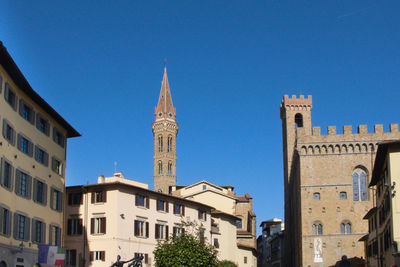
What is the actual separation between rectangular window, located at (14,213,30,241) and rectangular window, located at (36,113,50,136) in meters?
6.83

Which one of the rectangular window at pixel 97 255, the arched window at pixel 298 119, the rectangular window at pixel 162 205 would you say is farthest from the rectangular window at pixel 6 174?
the arched window at pixel 298 119

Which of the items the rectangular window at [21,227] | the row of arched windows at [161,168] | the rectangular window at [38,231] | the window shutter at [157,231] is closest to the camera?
the rectangular window at [21,227]

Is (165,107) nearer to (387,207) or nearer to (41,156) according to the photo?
(41,156)

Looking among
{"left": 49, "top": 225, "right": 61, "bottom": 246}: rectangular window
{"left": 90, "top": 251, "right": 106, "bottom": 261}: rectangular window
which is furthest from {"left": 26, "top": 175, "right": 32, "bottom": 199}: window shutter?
{"left": 90, "top": 251, "right": 106, "bottom": 261}: rectangular window

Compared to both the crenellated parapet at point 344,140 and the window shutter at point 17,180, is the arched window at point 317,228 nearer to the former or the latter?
the crenellated parapet at point 344,140

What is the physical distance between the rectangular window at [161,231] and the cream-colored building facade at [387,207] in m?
19.2

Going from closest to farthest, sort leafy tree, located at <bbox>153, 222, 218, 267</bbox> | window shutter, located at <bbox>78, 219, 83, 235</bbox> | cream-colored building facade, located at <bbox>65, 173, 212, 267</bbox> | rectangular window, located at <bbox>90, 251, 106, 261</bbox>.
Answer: leafy tree, located at <bbox>153, 222, 218, 267</bbox>, rectangular window, located at <bbox>90, 251, 106, 261</bbox>, cream-colored building facade, located at <bbox>65, 173, 212, 267</bbox>, window shutter, located at <bbox>78, 219, 83, 235</bbox>

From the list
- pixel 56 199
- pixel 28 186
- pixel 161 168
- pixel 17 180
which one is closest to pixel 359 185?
pixel 56 199

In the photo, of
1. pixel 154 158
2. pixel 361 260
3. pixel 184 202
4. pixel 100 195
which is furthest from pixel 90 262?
pixel 154 158

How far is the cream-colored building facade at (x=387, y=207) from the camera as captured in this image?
121ft

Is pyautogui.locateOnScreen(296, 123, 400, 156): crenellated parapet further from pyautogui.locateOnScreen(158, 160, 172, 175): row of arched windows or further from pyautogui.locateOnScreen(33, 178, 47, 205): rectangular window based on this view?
pyautogui.locateOnScreen(158, 160, 172, 175): row of arched windows

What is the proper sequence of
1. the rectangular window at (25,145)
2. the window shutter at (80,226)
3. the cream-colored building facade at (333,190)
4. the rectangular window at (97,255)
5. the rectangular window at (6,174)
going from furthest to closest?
the cream-colored building facade at (333,190), the window shutter at (80,226), the rectangular window at (97,255), the rectangular window at (25,145), the rectangular window at (6,174)

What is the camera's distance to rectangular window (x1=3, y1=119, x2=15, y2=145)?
34.7 m

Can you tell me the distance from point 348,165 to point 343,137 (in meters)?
3.46
